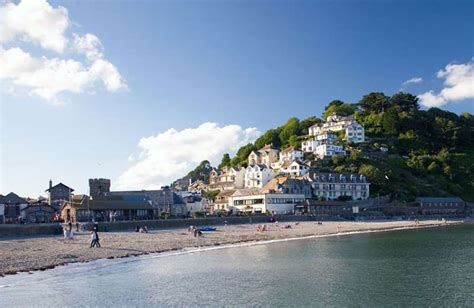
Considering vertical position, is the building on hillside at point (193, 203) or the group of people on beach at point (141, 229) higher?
the building on hillside at point (193, 203)

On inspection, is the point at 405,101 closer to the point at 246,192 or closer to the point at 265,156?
the point at 265,156

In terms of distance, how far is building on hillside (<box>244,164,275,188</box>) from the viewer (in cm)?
9531

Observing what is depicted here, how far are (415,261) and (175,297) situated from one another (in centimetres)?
1870

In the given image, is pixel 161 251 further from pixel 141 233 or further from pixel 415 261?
pixel 415 261

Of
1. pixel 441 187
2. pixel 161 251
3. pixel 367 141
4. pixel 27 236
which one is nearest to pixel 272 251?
pixel 161 251

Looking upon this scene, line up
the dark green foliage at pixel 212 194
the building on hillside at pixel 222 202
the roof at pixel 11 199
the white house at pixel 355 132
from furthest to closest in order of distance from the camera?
1. the white house at pixel 355 132
2. the dark green foliage at pixel 212 194
3. the building on hillside at pixel 222 202
4. the roof at pixel 11 199

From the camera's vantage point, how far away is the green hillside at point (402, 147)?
9450 centimetres

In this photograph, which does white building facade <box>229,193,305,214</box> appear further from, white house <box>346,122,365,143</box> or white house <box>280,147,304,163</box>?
white house <box>346,122,365,143</box>

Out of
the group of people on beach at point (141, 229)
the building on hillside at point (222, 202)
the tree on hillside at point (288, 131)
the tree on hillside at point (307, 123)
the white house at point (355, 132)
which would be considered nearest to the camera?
the group of people on beach at point (141, 229)

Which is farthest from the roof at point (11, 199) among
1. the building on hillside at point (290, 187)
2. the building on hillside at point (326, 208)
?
the building on hillside at point (326, 208)

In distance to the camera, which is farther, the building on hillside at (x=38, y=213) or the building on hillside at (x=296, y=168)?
the building on hillside at (x=296, y=168)

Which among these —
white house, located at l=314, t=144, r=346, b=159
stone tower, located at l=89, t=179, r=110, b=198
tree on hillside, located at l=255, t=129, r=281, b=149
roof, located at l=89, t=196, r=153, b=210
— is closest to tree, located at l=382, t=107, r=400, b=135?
white house, located at l=314, t=144, r=346, b=159

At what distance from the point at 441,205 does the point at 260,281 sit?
7486cm

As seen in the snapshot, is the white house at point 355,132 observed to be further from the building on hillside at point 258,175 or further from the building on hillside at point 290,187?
the building on hillside at point 290,187
